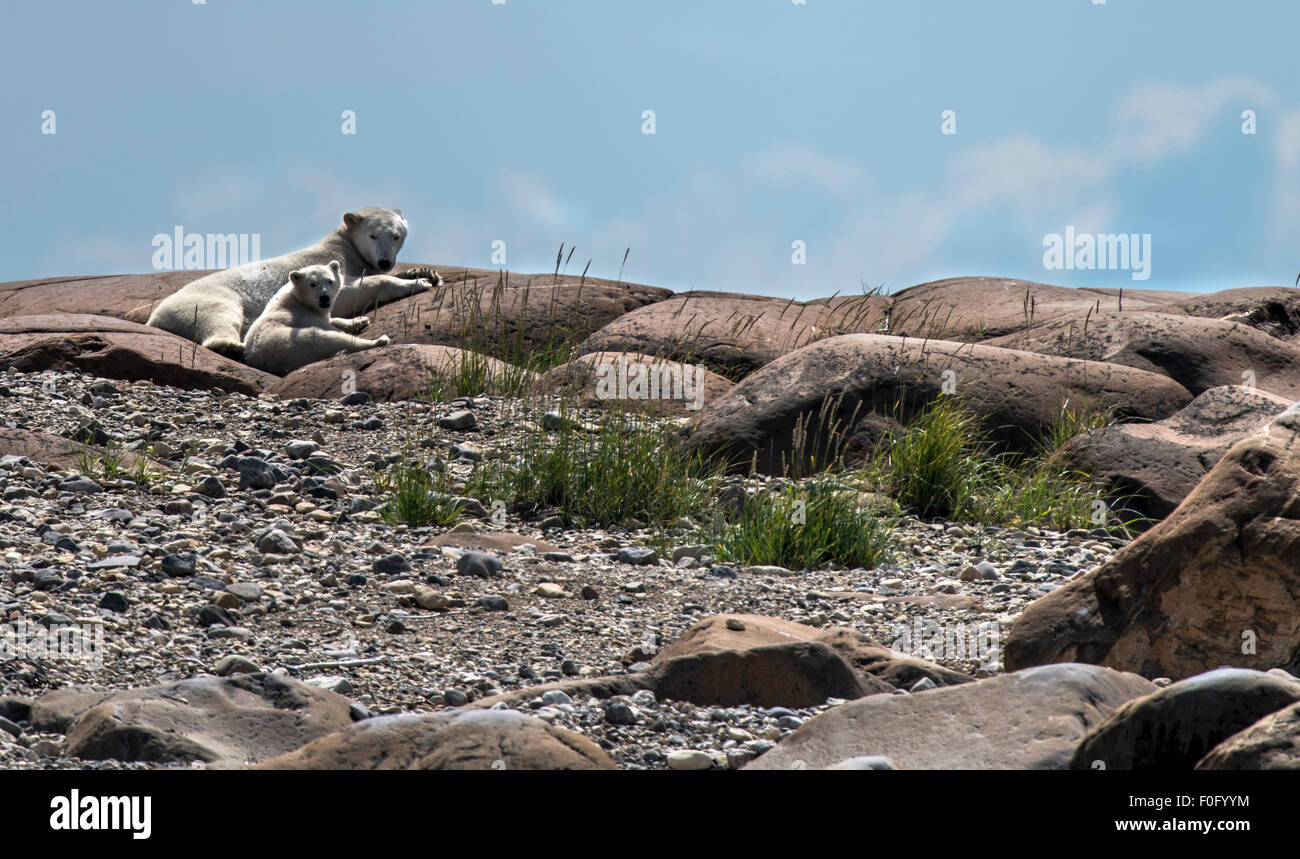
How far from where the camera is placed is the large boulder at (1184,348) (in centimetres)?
1106

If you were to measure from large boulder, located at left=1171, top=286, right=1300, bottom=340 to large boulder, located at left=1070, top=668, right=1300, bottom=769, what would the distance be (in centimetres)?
1212

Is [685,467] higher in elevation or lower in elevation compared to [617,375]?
lower

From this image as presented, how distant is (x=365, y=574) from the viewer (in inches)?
233

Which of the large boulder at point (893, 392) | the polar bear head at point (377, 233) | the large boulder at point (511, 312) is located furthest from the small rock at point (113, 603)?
the polar bear head at point (377, 233)

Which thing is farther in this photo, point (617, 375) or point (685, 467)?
point (617, 375)

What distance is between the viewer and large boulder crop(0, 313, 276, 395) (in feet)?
36.7

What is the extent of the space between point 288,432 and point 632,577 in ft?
13.8

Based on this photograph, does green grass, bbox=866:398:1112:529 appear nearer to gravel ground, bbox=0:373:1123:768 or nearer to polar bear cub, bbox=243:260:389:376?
gravel ground, bbox=0:373:1123:768

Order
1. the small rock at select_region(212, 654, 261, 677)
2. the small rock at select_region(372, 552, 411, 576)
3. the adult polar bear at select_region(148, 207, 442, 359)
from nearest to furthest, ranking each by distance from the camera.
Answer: the small rock at select_region(212, 654, 261, 677), the small rock at select_region(372, 552, 411, 576), the adult polar bear at select_region(148, 207, 442, 359)

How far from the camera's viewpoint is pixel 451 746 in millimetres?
2863

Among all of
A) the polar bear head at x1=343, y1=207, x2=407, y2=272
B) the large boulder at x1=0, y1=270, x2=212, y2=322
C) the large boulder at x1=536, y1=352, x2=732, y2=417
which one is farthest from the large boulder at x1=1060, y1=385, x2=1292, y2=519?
the large boulder at x1=0, y1=270, x2=212, y2=322

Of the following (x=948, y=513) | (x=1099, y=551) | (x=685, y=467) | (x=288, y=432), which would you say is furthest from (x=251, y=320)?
(x=1099, y=551)
